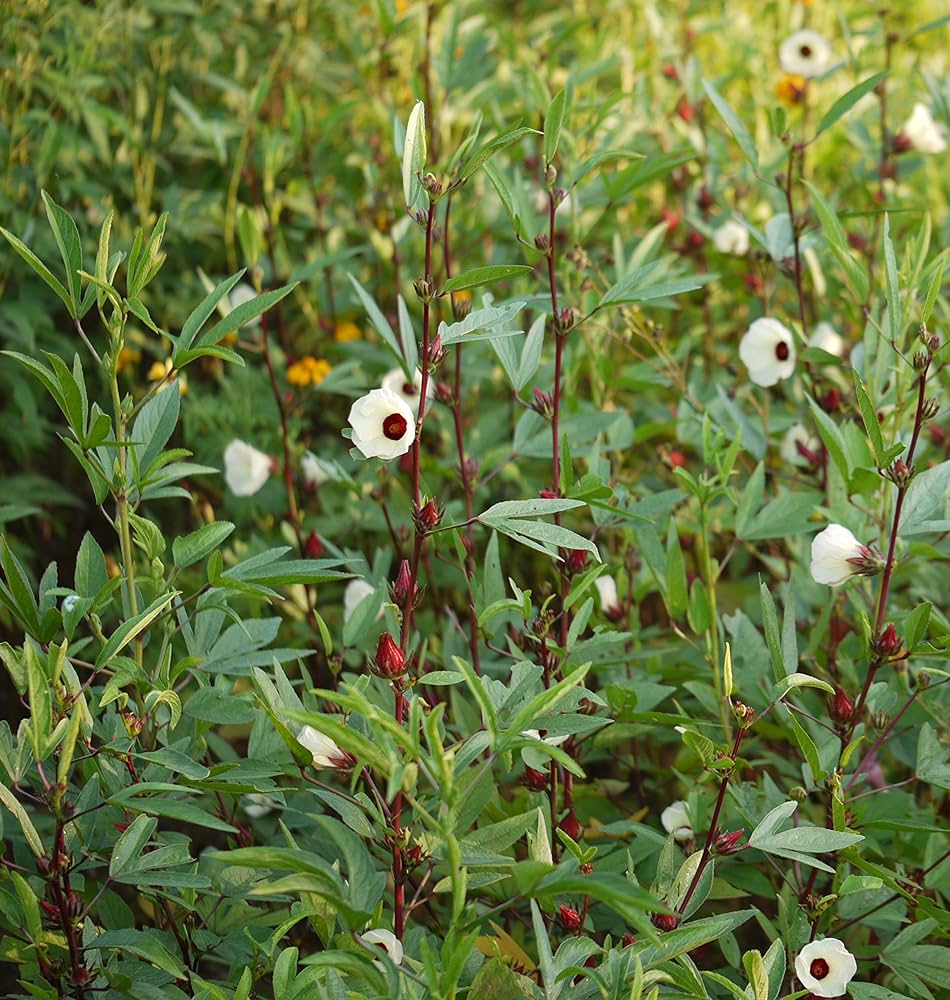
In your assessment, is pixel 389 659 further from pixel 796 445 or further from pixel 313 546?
pixel 796 445

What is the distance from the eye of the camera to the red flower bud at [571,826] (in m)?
1.11

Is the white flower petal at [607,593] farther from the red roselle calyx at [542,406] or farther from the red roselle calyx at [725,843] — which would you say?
the red roselle calyx at [725,843]

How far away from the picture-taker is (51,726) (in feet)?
2.76

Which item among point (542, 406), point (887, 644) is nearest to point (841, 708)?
point (887, 644)

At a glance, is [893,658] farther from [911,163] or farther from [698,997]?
[911,163]

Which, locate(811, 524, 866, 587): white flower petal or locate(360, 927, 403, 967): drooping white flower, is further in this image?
locate(811, 524, 866, 587): white flower petal

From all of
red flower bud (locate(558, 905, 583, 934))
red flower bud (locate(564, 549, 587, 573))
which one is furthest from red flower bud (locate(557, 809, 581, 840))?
red flower bud (locate(564, 549, 587, 573))

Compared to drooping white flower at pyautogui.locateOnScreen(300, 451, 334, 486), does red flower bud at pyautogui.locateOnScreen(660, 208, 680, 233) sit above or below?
above

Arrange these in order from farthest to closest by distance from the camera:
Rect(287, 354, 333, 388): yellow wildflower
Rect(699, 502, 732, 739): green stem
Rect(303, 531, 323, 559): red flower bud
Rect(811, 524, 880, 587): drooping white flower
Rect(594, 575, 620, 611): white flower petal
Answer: Rect(287, 354, 333, 388): yellow wildflower
Rect(303, 531, 323, 559): red flower bud
Rect(594, 575, 620, 611): white flower petal
Rect(699, 502, 732, 739): green stem
Rect(811, 524, 880, 587): drooping white flower

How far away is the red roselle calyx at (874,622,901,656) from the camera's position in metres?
1.01

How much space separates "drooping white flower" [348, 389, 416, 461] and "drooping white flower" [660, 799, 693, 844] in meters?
0.47

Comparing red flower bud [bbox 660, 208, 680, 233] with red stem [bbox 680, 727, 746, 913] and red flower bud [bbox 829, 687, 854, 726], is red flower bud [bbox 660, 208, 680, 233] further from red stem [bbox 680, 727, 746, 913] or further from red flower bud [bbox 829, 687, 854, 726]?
red stem [bbox 680, 727, 746, 913]

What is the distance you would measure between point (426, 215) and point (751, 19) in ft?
8.04

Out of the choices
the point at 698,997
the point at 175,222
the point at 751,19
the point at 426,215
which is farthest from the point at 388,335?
the point at 751,19
